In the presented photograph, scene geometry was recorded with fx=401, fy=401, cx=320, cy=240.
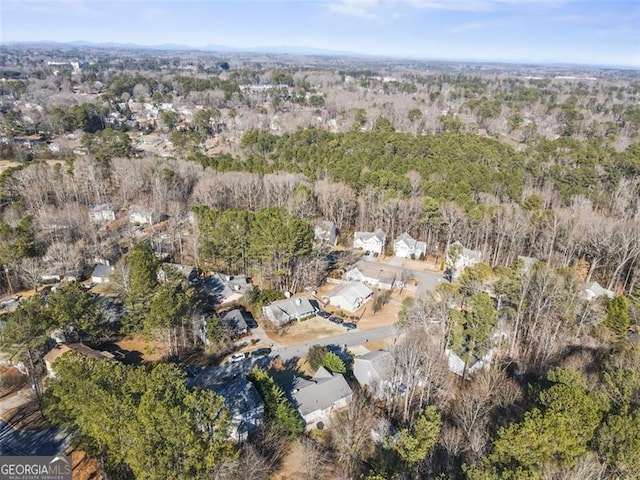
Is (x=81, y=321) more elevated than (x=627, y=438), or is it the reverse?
(x=627, y=438)

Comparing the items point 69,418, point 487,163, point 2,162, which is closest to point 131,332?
point 69,418

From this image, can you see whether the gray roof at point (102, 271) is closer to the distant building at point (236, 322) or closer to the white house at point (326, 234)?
the distant building at point (236, 322)

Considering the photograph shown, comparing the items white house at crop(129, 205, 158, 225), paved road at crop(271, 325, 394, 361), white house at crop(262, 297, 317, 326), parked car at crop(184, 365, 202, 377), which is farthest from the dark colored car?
white house at crop(129, 205, 158, 225)

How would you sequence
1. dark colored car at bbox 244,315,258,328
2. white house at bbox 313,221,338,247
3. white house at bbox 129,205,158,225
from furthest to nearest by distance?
white house at bbox 129,205,158,225
white house at bbox 313,221,338,247
dark colored car at bbox 244,315,258,328

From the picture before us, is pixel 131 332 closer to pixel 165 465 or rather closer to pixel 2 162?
pixel 165 465

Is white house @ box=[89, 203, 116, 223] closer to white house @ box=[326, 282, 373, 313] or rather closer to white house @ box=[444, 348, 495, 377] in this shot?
white house @ box=[326, 282, 373, 313]

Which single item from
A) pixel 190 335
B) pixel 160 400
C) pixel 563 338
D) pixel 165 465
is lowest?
pixel 190 335
